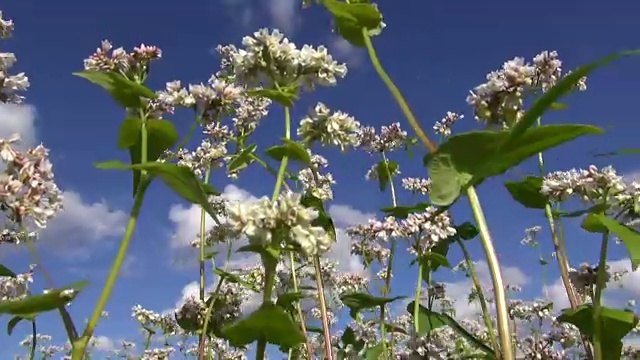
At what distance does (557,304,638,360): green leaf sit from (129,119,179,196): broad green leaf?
183 centimetres

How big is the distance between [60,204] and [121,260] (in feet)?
1.38

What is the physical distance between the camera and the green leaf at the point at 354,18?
2809mm

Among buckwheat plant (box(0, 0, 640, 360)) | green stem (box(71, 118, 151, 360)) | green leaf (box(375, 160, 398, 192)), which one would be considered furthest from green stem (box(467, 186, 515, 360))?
green leaf (box(375, 160, 398, 192))

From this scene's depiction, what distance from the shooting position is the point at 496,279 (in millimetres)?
2131

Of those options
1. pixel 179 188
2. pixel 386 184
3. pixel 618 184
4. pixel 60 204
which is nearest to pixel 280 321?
pixel 179 188

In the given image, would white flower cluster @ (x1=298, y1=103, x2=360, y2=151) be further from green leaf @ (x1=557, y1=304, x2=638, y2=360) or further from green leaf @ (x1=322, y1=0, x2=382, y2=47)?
green leaf @ (x1=557, y1=304, x2=638, y2=360)

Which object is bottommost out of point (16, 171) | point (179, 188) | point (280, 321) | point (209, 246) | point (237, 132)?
point (280, 321)

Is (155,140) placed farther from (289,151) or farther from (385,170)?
(385,170)

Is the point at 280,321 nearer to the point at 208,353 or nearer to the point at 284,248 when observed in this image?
the point at 284,248

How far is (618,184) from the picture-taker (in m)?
3.25

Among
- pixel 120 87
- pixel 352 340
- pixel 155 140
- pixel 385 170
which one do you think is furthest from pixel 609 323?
pixel 385 170

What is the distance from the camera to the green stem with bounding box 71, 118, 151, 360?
2.25 meters

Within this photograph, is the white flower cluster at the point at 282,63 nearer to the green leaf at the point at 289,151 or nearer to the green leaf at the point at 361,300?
the green leaf at the point at 289,151

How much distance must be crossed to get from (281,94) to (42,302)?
49.0 inches
